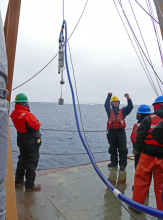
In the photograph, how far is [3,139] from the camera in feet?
3.06

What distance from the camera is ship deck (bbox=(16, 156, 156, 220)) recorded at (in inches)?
106

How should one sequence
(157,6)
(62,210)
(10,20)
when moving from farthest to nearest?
(62,210) → (157,6) → (10,20)

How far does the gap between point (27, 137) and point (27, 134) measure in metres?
0.06

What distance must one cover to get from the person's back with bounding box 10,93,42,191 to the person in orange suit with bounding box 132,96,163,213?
6.26 ft

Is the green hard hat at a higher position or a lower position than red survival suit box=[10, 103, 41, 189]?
higher

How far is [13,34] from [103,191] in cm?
317

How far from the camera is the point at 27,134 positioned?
3.40 m

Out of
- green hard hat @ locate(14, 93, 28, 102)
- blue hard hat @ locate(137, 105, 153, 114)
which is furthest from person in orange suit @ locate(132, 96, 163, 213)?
green hard hat @ locate(14, 93, 28, 102)

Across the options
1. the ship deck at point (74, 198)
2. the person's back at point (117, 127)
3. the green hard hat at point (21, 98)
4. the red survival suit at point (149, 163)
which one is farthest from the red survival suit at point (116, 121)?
the green hard hat at point (21, 98)

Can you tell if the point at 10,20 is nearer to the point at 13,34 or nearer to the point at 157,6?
the point at 13,34

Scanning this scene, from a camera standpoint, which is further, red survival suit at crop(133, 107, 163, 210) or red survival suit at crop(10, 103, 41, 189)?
red survival suit at crop(10, 103, 41, 189)

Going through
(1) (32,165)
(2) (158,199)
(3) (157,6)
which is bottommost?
(2) (158,199)

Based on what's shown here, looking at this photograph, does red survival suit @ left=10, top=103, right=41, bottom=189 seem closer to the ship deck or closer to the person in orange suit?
the ship deck

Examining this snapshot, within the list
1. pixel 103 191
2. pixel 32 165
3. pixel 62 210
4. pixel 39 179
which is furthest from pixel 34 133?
pixel 103 191
